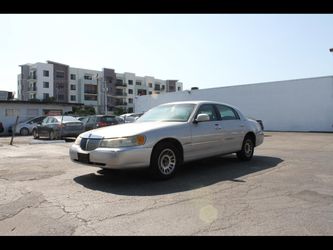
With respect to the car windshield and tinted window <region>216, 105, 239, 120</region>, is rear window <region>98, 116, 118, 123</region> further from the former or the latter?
tinted window <region>216, 105, 239, 120</region>

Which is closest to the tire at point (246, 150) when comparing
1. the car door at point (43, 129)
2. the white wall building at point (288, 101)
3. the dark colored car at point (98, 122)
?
the dark colored car at point (98, 122)

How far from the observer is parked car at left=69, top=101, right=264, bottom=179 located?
6.19m

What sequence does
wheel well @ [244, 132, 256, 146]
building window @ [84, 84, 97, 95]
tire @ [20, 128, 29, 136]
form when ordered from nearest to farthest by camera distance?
wheel well @ [244, 132, 256, 146]
tire @ [20, 128, 29, 136]
building window @ [84, 84, 97, 95]

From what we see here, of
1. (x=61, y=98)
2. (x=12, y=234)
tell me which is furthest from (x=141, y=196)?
(x=61, y=98)

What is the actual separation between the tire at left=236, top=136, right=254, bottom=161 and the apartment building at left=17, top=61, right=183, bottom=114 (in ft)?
231

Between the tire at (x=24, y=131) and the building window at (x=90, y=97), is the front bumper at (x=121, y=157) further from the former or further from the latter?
the building window at (x=90, y=97)

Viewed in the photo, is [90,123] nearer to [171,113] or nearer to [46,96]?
[171,113]

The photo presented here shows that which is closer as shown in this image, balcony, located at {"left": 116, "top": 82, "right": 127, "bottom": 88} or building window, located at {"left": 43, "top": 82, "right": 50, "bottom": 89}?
building window, located at {"left": 43, "top": 82, "right": 50, "bottom": 89}

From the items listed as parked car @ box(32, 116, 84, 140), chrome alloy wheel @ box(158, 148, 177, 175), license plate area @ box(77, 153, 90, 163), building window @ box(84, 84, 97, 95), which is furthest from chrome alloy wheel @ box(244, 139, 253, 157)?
building window @ box(84, 84, 97, 95)

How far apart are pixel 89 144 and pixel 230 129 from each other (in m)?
3.53

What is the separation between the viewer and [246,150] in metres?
8.99

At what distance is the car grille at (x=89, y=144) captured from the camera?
21.2 feet
